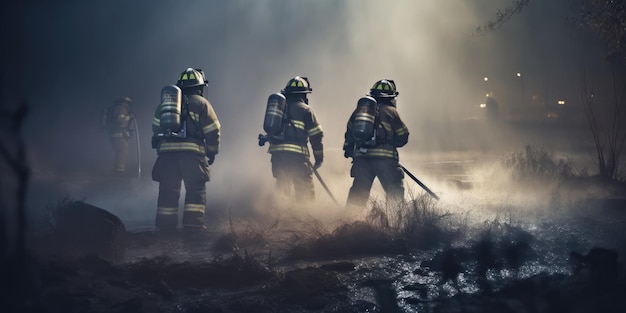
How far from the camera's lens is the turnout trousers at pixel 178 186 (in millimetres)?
7887

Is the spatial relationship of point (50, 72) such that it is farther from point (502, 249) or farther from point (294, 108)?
point (502, 249)

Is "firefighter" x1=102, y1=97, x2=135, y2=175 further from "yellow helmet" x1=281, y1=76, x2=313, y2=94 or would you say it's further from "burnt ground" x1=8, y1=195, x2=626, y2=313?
"burnt ground" x1=8, y1=195, x2=626, y2=313

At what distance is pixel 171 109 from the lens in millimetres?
7633

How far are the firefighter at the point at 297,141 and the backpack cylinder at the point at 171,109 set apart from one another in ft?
6.27

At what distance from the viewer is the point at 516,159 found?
1262 centimetres

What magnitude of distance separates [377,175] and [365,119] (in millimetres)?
782

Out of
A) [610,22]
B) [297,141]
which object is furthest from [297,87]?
[610,22]

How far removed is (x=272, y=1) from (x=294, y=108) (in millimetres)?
10829

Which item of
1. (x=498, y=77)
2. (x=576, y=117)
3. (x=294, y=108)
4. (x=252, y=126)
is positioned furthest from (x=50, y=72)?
(x=498, y=77)

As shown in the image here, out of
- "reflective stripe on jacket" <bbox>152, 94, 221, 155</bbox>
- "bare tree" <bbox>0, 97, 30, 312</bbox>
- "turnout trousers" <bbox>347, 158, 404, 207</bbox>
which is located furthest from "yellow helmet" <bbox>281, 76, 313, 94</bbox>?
"bare tree" <bbox>0, 97, 30, 312</bbox>

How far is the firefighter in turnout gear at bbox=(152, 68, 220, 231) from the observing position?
7.89m

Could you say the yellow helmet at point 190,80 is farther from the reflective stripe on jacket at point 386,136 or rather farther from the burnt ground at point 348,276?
the burnt ground at point 348,276

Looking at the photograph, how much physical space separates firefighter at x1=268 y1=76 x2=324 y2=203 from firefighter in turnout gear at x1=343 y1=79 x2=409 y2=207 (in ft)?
3.87

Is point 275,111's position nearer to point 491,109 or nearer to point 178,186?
point 178,186
